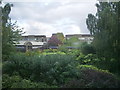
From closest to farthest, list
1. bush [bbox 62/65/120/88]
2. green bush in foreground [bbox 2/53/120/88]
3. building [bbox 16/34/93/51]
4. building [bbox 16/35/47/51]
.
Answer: bush [bbox 62/65/120/88] < green bush in foreground [bbox 2/53/120/88] < building [bbox 16/34/93/51] < building [bbox 16/35/47/51]

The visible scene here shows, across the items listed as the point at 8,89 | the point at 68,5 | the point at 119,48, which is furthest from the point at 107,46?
the point at 8,89

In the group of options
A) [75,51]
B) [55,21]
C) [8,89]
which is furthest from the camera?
[75,51]

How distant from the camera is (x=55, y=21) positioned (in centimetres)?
376

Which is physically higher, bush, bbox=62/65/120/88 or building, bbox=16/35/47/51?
building, bbox=16/35/47/51

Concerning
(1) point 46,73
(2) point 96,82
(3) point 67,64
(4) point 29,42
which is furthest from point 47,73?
(4) point 29,42

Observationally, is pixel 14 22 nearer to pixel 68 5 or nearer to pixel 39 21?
pixel 39 21

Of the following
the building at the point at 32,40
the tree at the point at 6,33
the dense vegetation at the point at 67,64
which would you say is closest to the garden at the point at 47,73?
Answer: the dense vegetation at the point at 67,64

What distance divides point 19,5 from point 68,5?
3.19 ft

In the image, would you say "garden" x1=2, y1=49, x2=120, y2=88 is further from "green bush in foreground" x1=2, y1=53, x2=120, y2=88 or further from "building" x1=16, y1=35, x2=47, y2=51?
"building" x1=16, y1=35, x2=47, y2=51

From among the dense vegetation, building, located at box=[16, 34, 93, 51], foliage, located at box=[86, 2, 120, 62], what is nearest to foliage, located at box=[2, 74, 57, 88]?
the dense vegetation

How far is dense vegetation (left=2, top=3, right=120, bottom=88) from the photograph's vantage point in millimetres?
2441

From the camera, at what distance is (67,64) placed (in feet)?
11.2

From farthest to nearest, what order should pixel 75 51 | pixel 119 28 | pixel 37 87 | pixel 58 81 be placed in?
pixel 75 51
pixel 58 81
pixel 37 87
pixel 119 28

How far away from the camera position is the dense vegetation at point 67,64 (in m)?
2.44
